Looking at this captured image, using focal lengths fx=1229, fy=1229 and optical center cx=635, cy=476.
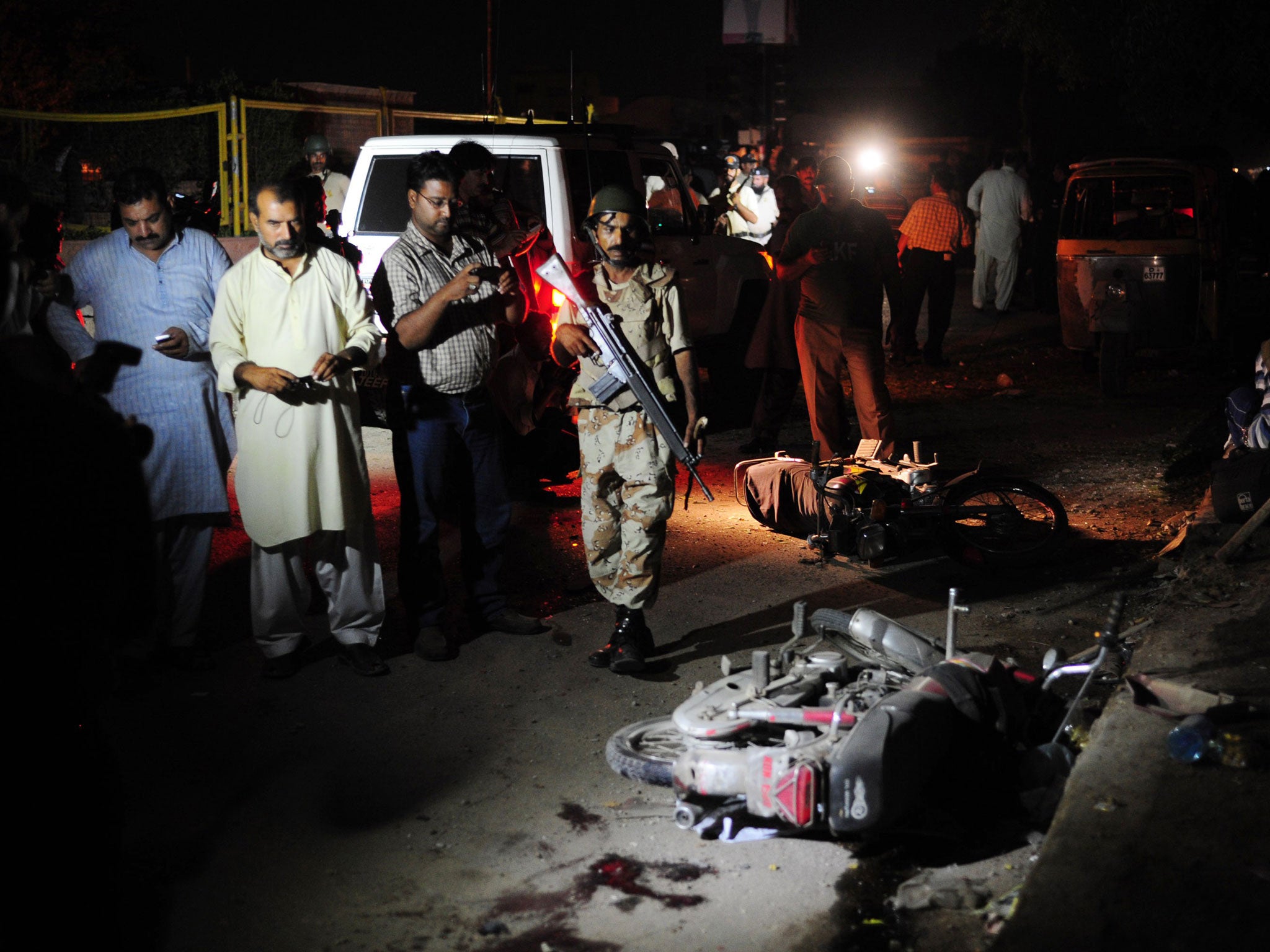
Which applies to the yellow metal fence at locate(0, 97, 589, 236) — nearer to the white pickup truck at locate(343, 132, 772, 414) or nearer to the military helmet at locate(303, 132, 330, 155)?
the military helmet at locate(303, 132, 330, 155)

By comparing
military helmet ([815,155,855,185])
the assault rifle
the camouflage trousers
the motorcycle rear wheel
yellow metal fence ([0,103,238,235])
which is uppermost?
yellow metal fence ([0,103,238,235])

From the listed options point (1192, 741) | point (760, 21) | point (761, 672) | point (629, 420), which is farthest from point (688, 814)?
point (760, 21)

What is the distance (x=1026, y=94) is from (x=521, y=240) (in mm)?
24236

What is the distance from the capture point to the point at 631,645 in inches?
206

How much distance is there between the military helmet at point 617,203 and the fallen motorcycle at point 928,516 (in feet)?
7.31

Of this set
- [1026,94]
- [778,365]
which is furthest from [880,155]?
[778,365]

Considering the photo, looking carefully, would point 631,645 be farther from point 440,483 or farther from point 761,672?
point 761,672

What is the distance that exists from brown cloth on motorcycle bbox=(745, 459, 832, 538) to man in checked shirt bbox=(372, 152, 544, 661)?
82.9 inches

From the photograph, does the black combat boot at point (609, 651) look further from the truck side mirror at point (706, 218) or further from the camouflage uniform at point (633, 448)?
the truck side mirror at point (706, 218)

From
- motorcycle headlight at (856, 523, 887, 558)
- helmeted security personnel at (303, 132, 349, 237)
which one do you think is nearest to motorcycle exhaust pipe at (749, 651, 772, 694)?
motorcycle headlight at (856, 523, 887, 558)

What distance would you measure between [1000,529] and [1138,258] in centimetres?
709

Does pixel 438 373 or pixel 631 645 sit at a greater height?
pixel 438 373

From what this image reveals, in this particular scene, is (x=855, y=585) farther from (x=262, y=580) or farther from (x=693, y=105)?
(x=693, y=105)

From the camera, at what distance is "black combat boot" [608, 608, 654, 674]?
5.20 metres
